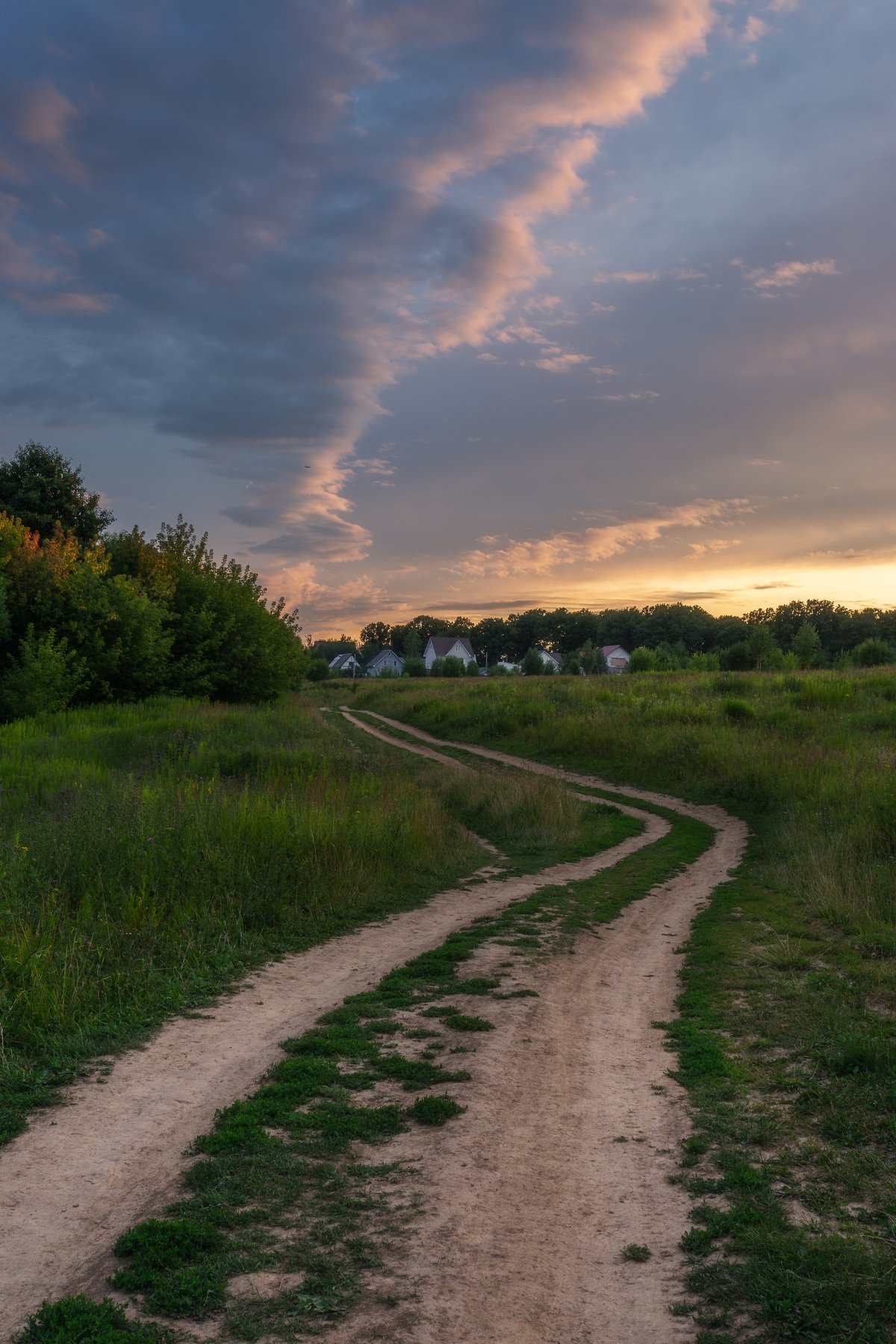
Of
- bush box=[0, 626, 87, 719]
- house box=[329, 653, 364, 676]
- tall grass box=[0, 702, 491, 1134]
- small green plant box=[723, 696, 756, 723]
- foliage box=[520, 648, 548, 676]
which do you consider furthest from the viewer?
house box=[329, 653, 364, 676]

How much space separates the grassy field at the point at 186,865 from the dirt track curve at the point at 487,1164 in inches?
20.2

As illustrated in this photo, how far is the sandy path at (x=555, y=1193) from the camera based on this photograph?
3295 millimetres

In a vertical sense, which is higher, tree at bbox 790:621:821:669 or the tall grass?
tree at bbox 790:621:821:669

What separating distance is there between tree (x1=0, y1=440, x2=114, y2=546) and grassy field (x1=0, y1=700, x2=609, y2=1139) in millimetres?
27775

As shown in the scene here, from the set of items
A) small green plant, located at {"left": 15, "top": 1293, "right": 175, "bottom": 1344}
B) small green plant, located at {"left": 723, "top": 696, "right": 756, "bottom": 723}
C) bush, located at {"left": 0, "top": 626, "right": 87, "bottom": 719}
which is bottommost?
small green plant, located at {"left": 15, "top": 1293, "right": 175, "bottom": 1344}

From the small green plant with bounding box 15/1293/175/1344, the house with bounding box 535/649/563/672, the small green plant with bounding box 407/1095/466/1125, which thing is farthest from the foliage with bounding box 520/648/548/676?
the small green plant with bounding box 15/1293/175/1344

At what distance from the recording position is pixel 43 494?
143ft

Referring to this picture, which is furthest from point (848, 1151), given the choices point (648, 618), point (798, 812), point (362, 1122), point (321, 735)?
point (648, 618)

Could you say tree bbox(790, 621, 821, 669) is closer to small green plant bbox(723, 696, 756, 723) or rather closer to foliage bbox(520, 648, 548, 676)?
small green plant bbox(723, 696, 756, 723)

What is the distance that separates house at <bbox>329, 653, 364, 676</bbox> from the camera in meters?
135

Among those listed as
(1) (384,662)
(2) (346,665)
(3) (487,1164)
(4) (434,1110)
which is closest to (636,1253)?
(3) (487,1164)

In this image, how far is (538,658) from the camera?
340 feet

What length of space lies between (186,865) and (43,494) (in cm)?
4024

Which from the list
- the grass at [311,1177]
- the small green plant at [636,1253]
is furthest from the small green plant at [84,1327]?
the small green plant at [636,1253]
